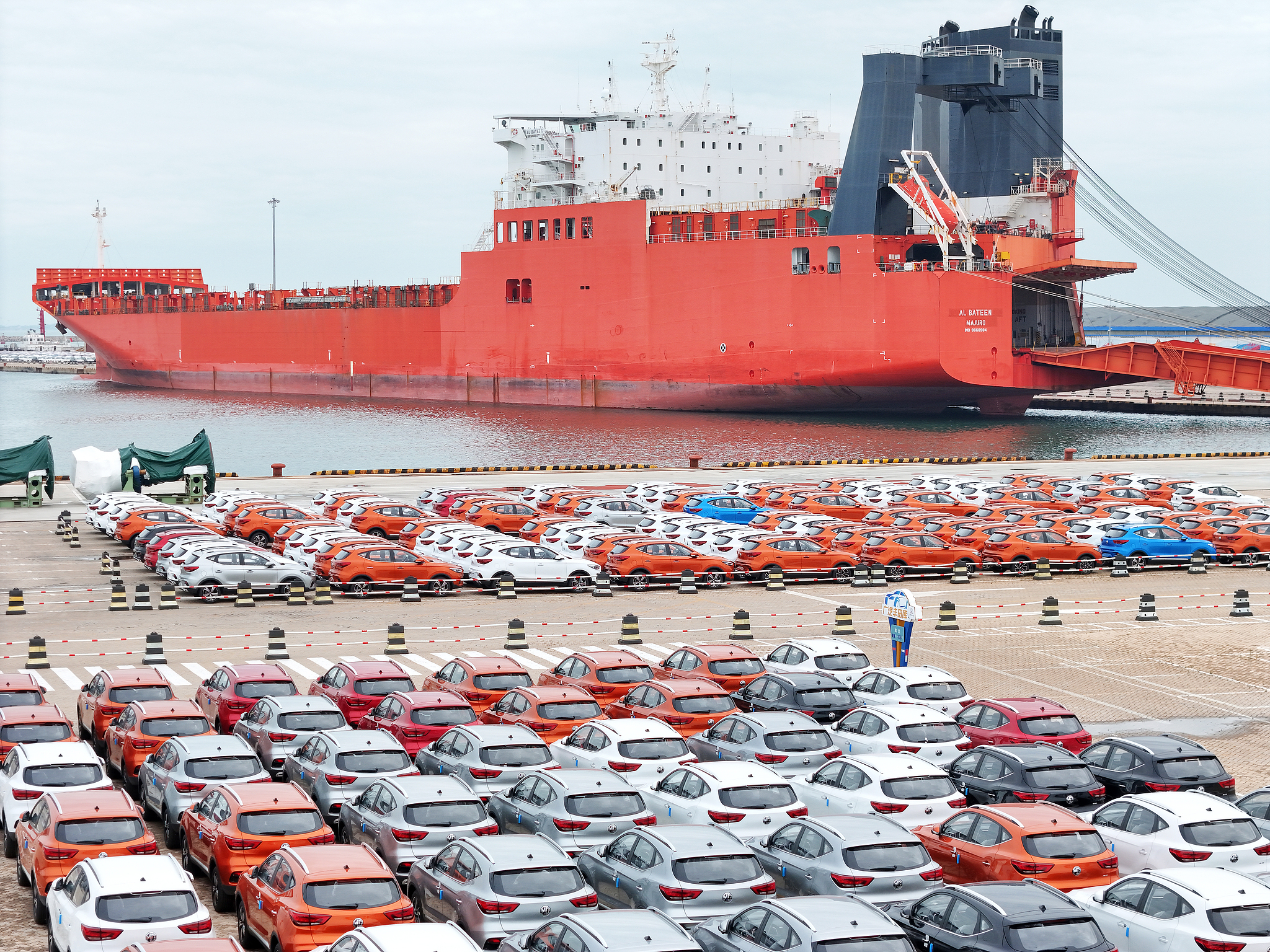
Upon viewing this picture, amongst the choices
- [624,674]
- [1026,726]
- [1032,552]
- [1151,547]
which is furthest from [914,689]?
[1151,547]

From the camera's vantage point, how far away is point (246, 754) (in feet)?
51.9

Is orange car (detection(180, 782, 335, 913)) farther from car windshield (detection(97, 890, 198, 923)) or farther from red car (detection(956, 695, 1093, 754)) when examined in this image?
red car (detection(956, 695, 1093, 754))

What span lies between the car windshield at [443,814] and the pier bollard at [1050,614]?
54.9ft

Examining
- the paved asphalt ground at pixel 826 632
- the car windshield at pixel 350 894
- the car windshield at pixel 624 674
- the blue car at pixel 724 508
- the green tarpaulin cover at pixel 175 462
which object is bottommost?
the paved asphalt ground at pixel 826 632

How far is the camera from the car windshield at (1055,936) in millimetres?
11141

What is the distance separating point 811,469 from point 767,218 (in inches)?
1077

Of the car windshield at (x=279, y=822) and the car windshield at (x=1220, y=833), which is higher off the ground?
the car windshield at (x=279, y=822)

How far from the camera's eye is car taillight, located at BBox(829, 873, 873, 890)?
12891 mm

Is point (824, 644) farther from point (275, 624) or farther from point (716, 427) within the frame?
point (716, 427)

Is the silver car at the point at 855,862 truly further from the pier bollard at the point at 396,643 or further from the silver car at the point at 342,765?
the pier bollard at the point at 396,643

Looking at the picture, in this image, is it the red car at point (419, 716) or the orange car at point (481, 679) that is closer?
the red car at point (419, 716)

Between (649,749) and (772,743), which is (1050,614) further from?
(649,749)

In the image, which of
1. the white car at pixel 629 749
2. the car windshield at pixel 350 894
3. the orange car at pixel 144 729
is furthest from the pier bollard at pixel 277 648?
the car windshield at pixel 350 894

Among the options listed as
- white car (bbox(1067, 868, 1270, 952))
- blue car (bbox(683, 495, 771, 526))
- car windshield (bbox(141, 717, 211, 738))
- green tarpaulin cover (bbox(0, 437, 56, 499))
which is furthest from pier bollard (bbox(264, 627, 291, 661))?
green tarpaulin cover (bbox(0, 437, 56, 499))
